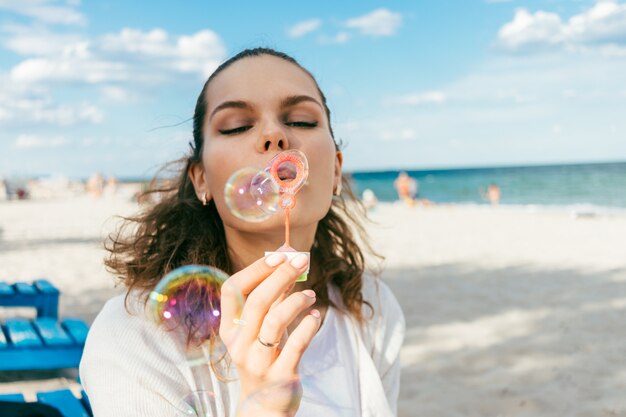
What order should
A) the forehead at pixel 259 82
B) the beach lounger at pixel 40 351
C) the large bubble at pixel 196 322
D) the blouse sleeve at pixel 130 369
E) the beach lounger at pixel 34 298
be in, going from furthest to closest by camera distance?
the beach lounger at pixel 34 298
the beach lounger at pixel 40 351
the forehead at pixel 259 82
the large bubble at pixel 196 322
the blouse sleeve at pixel 130 369

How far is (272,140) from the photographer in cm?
150

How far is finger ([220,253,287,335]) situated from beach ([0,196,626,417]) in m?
1.45

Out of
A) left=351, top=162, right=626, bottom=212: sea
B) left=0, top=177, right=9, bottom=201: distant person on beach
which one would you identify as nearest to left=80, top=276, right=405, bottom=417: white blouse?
left=351, top=162, right=626, bottom=212: sea

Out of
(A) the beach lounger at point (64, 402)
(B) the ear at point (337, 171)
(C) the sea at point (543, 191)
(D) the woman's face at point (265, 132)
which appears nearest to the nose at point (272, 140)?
(D) the woman's face at point (265, 132)

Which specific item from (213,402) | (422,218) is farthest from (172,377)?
(422,218)

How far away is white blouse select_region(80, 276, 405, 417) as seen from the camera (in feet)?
4.50

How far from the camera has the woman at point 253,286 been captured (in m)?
1.13

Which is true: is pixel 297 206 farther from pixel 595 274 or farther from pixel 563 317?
pixel 595 274

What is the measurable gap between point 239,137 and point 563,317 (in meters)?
4.75

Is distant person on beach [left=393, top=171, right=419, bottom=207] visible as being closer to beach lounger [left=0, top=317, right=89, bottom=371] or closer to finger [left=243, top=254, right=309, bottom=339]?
beach lounger [left=0, top=317, right=89, bottom=371]

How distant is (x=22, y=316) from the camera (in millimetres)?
5414

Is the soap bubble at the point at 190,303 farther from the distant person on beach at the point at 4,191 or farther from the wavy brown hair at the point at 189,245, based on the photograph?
the distant person on beach at the point at 4,191

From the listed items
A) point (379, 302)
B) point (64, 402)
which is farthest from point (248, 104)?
point (64, 402)

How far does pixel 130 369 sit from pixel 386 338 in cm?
90
